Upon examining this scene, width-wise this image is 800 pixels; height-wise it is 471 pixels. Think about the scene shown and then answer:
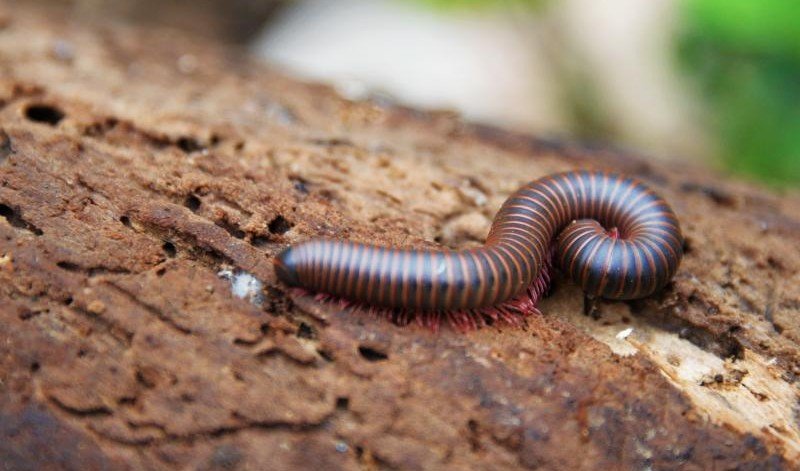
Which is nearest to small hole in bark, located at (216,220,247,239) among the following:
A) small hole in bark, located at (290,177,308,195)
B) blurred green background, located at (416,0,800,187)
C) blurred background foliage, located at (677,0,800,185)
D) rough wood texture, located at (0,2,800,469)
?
rough wood texture, located at (0,2,800,469)

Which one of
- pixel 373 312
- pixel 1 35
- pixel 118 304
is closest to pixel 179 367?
pixel 118 304

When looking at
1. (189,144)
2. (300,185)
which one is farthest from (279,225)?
(189,144)

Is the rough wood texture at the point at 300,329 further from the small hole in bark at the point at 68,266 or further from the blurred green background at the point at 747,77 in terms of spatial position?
the blurred green background at the point at 747,77

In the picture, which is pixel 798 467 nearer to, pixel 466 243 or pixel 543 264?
pixel 543 264

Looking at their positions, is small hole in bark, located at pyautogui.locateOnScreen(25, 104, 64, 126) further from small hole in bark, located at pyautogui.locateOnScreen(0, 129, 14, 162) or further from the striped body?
the striped body

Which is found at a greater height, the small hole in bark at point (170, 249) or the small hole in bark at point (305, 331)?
the small hole in bark at point (170, 249)

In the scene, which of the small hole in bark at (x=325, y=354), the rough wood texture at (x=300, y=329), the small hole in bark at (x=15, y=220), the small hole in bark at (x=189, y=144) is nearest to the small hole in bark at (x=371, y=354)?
the rough wood texture at (x=300, y=329)

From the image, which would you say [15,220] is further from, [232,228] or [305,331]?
[305,331]
